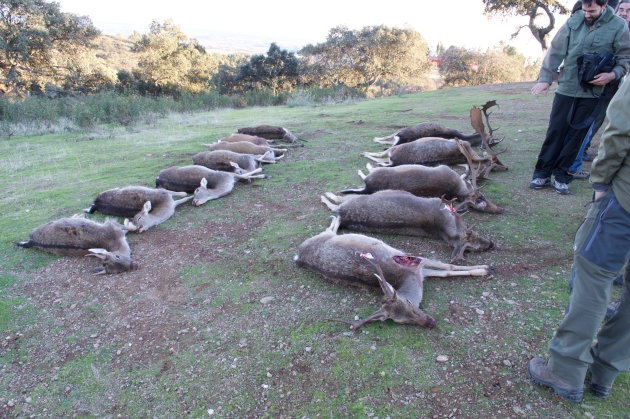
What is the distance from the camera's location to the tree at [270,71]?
29.0 metres

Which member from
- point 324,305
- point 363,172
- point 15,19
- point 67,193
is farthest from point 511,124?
point 15,19

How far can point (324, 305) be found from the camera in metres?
3.71

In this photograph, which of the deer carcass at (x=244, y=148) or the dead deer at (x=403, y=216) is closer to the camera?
the dead deer at (x=403, y=216)

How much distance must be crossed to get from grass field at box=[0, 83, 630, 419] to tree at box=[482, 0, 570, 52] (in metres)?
21.0

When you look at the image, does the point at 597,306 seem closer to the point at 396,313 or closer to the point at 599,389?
the point at 599,389

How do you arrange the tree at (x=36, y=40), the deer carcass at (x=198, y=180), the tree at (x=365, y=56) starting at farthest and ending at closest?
the tree at (x=365, y=56) → the tree at (x=36, y=40) → the deer carcass at (x=198, y=180)

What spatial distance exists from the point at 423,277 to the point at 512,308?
82cm

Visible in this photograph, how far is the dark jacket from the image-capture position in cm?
484

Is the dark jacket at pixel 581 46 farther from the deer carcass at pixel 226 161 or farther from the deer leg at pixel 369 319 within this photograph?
the deer carcass at pixel 226 161

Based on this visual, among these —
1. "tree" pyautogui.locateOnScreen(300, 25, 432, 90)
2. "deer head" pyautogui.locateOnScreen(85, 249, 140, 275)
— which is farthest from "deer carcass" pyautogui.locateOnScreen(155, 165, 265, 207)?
"tree" pyautogui.locateOnScreen(300, 25, 432, 90)

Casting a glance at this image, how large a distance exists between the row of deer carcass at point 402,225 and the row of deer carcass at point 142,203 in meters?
2.16

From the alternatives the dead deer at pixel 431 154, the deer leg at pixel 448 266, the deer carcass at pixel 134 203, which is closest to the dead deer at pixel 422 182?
the dead deer at pixel 431 154

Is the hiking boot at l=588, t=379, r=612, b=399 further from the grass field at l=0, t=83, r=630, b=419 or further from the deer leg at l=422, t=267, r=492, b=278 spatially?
the deer leg at l=422, t=267, r=492, b=278

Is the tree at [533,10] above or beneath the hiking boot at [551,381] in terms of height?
above
